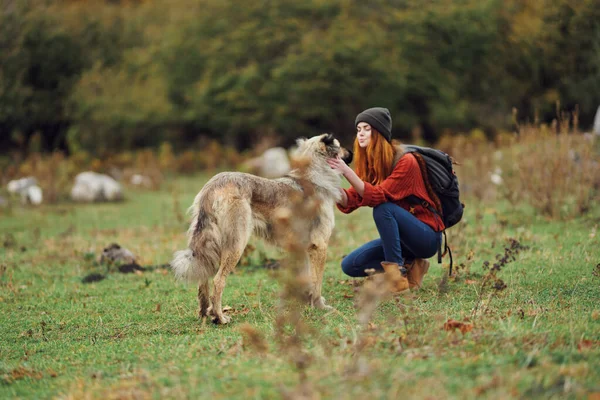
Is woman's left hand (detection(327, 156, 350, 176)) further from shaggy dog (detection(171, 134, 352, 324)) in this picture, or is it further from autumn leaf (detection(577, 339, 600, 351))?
autumn leaf (detection(577, 339, 600, 351))

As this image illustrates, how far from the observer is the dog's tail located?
5.86 metres

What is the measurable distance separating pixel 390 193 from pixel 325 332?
1900 millimetres

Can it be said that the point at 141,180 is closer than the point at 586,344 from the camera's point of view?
No

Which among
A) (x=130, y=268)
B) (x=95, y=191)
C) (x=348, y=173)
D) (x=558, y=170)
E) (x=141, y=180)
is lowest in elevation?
(x=141, y=180)

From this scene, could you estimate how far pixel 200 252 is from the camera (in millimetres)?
5941

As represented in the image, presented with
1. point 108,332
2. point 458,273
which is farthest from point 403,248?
point 108,332

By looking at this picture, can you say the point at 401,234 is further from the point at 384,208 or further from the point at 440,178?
the point at 440,178

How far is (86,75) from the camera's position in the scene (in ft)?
99.1

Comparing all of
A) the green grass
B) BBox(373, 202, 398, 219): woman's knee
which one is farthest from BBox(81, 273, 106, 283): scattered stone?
BBox(373, 202, 398, 219): woman's knee

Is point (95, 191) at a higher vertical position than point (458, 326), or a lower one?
lower

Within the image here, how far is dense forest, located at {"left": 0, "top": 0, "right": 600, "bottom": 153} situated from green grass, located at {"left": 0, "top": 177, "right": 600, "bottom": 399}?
19220 millimetres

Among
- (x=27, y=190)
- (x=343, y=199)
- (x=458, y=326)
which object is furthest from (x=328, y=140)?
(x=27, y=190)

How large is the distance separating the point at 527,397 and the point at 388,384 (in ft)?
2.42

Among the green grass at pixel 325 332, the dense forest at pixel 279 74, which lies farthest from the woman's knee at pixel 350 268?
the dense forest at pixel 279 74
